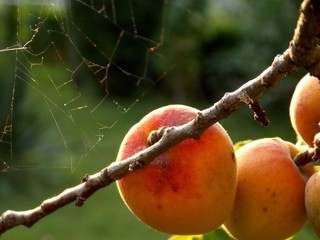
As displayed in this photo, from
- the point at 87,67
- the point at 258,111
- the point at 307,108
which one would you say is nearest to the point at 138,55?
the point at 87,67

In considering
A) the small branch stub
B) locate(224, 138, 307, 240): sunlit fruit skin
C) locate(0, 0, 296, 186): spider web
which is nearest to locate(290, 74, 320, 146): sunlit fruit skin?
locate(224, 138, 307, 240): sunlit fruit skin

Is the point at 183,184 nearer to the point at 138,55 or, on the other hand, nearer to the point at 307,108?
the point at 307,108

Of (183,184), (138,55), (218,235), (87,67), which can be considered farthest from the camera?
(138,55)

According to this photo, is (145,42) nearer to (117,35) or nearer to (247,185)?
(117,35)

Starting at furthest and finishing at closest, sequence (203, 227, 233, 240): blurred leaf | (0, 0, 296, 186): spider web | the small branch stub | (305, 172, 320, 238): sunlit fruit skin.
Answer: (0, 0, 296, 186): spider web < (203, 227, 233, 240): blurred leaf < (305, 172, 320, 238): sunlit fruit skin < the small branch stub

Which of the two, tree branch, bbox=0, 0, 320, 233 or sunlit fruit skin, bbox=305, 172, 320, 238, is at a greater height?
tree branch, bbox=0, 0, 320, 233

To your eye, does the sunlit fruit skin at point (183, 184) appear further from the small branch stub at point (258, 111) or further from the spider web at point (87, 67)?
the spider web at point (87, 67)

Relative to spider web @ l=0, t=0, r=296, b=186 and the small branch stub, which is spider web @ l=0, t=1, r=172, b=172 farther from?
the small branch stub
